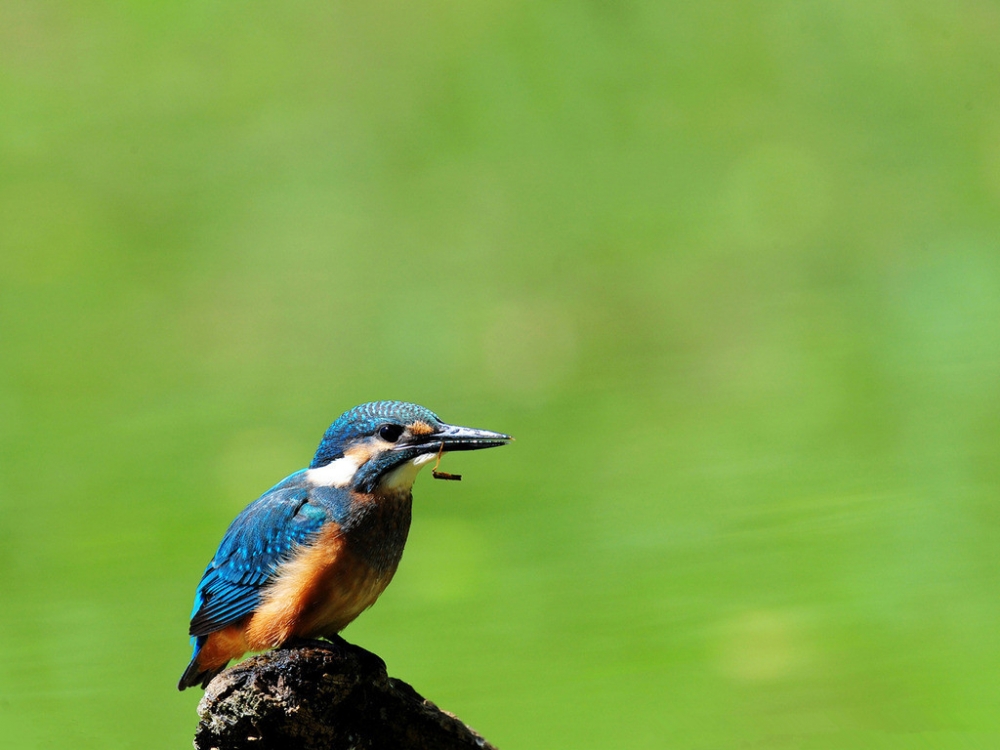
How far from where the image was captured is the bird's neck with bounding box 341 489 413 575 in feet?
11.1

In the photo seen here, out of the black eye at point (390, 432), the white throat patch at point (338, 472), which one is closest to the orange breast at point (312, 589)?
the white throat patch at point (338, 472)

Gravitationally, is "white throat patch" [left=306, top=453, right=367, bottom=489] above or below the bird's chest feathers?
above

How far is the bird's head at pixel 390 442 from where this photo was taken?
3.38 metres

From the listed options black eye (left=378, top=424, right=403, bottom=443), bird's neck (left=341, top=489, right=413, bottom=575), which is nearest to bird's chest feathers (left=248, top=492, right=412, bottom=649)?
bird's neck (left=341, top=489, right=413, bottom=575)

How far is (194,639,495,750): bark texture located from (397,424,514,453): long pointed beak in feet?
1.65

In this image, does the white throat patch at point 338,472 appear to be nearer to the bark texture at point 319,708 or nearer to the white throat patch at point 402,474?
the white throat patch at point 402,474

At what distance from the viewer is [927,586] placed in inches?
254

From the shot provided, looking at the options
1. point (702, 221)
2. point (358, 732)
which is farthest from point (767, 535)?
point (358, 732)

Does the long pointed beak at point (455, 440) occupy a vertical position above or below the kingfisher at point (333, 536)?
above

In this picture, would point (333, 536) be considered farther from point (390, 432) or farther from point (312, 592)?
point (390, 432)

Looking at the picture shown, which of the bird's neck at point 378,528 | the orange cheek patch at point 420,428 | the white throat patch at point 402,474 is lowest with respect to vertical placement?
the bird's neck at point 378,528

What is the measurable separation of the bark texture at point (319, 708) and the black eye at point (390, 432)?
499 millimetres

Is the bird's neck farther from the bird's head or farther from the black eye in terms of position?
the black eye

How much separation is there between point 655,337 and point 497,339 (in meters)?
0.95
